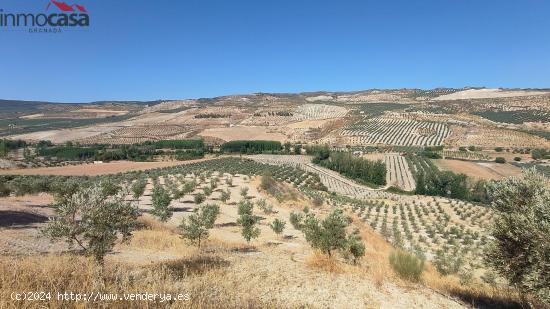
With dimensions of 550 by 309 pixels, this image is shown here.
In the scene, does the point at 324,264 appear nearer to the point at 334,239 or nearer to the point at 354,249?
the point at 334,239

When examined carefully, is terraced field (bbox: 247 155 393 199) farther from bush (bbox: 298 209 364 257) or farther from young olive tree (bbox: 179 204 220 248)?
bush (bbox: 298 209 364 257)

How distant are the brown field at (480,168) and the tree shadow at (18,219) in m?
99.1

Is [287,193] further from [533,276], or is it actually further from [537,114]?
[537,114]

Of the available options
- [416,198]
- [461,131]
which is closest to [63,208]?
[416,198]

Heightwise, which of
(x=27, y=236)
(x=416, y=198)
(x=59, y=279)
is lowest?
(x=416, y=198)

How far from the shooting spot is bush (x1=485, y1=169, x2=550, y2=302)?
8.68 m

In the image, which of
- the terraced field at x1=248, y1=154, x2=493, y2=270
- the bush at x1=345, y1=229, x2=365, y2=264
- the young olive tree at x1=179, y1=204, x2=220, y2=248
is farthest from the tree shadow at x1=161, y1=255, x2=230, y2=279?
the terraced field at x1=248, y1=154, x2=493, y2=270

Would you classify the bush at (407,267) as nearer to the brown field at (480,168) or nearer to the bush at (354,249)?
the bush at (354,249)

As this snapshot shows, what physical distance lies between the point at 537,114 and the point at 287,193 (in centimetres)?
19817

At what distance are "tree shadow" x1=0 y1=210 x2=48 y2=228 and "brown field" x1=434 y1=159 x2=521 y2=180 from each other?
9911cm

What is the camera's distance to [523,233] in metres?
9.40

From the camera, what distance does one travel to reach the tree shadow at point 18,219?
20375 millimetres

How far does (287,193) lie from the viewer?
165 feet

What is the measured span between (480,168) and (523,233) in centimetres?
10894
